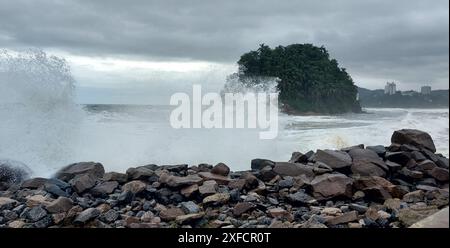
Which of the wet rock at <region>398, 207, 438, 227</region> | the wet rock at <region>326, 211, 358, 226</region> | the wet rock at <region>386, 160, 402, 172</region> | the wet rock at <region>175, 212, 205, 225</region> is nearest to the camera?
the wet rock at <region>398, 207, 438, 227</region>

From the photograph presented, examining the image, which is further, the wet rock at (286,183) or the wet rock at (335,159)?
the wet rock at (335,159)

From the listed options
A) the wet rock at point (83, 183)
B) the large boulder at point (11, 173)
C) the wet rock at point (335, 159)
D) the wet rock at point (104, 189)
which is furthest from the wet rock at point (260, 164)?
the large boulder at point (11, 173)

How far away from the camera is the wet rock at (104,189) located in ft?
17.7

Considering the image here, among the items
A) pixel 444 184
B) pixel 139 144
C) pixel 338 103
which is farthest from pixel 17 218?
pixel 338 103

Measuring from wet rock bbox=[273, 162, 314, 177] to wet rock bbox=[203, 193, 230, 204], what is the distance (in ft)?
Result: 3.70

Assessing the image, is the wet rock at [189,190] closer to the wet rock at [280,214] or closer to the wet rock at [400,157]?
the wet rock at [280,214]

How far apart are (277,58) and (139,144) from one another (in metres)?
20.4

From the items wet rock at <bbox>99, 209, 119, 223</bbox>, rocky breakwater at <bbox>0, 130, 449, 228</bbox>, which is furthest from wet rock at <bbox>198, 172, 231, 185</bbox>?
wet rock at <bbox>99, 209, 119, 223</bbox>

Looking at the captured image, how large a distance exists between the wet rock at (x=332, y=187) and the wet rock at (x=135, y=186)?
1911 millimetres

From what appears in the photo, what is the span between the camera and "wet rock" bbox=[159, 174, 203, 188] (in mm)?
5312

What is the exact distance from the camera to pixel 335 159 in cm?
588

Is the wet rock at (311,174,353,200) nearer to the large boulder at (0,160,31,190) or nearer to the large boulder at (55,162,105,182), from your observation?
the large boulder at (55,162,105,182)

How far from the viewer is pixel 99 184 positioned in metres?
5.60
